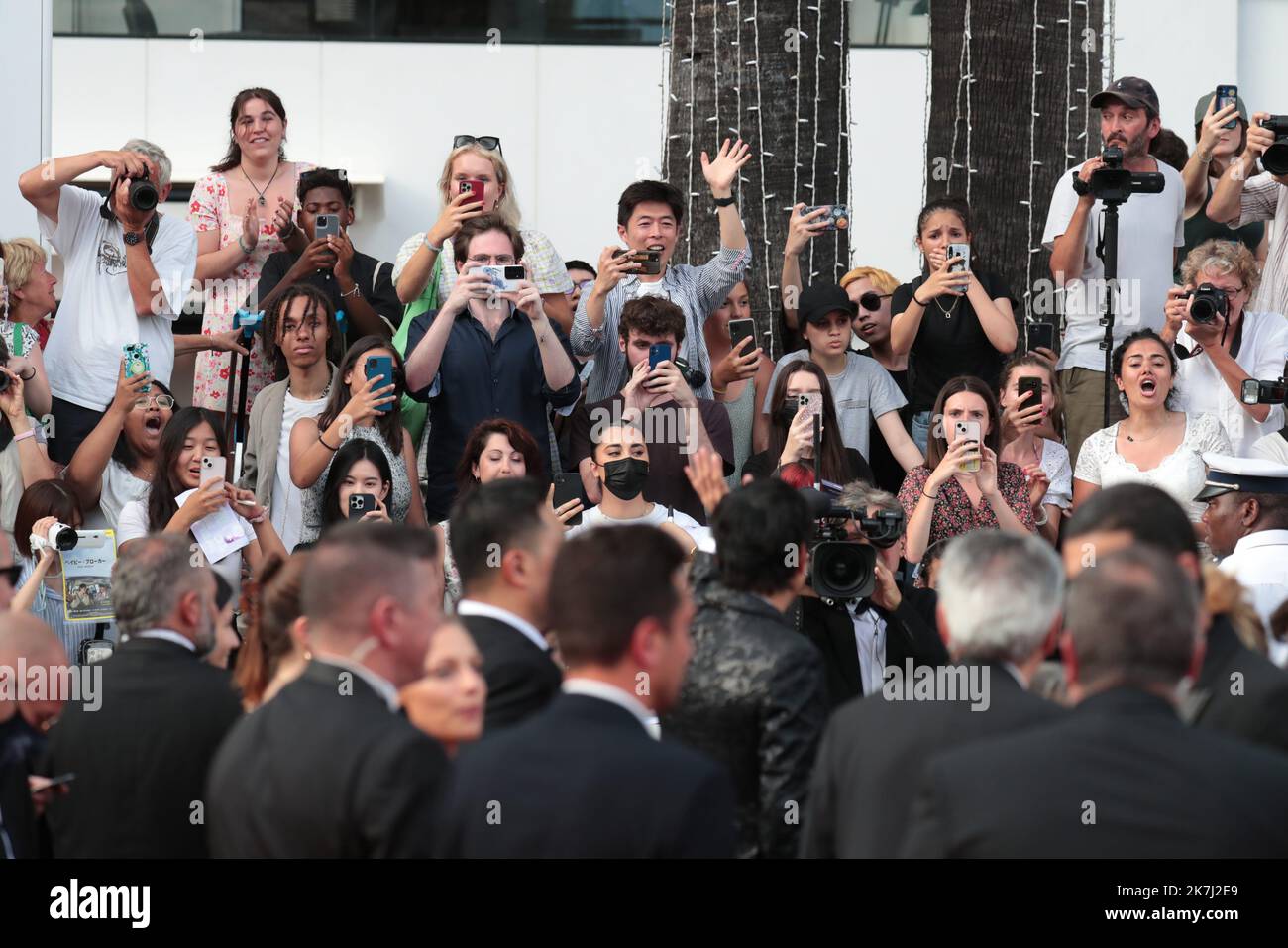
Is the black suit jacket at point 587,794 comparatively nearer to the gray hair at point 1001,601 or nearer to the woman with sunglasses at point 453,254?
the gray hair at point 1001,601

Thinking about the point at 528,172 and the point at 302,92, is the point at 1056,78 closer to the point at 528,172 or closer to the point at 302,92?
the point at 528,172

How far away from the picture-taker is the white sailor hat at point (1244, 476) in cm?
552

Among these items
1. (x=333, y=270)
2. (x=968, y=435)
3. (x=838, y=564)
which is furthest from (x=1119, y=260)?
(x=333, y=270)

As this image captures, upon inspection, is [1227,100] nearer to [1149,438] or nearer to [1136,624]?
[1149,438]

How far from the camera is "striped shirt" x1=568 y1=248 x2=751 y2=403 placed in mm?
7137

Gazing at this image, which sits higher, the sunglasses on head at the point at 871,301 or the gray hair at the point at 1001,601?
the sunglasses on head at the point at 871,301

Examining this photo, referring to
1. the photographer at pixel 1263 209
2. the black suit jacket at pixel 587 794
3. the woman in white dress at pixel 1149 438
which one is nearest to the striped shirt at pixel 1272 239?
the photographer at pixel 1263 209

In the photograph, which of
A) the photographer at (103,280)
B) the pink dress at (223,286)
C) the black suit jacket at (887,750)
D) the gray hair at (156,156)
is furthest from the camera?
the pink dress at (223,286)

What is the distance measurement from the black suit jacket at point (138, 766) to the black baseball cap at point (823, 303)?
3973mm

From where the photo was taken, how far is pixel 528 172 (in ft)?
48.4

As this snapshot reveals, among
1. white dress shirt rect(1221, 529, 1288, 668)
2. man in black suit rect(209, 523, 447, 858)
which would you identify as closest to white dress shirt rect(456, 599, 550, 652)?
man in black suit rect(209, 523, 447, 858)

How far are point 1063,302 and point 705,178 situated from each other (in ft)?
5.40
